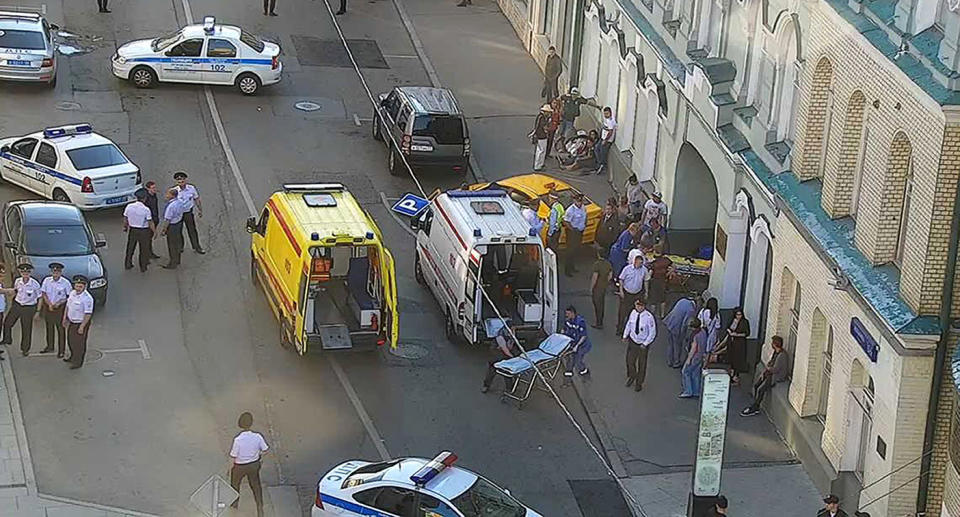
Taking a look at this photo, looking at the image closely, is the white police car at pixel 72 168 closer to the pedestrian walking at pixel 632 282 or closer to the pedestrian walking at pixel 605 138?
the pedestrian walking at pixel 605 138

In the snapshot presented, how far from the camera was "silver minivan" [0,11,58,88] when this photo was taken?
4166 cm

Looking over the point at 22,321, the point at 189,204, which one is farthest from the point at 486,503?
the point at 189,204

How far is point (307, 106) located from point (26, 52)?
21.8 feet

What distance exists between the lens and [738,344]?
30.0m

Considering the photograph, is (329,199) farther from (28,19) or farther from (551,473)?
(28,19)

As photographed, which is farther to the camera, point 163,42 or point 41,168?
point 163,42

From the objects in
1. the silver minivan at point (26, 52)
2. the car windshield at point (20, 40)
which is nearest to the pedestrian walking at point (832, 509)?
the silver minivan at point (26, 52)

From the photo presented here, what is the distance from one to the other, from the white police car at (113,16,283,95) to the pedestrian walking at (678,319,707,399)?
16668mm

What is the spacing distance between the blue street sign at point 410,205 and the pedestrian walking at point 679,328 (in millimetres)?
7437

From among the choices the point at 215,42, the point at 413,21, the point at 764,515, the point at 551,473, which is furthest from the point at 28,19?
the point at 764,515

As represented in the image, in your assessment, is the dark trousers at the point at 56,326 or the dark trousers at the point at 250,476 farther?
the dark trousers at the point at 56,326

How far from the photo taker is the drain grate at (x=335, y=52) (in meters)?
46.6

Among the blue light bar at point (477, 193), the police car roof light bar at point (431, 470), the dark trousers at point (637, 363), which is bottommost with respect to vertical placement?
the dark trousers at point (637, 363)

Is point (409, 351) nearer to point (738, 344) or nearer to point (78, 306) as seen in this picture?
point (738, 344)
